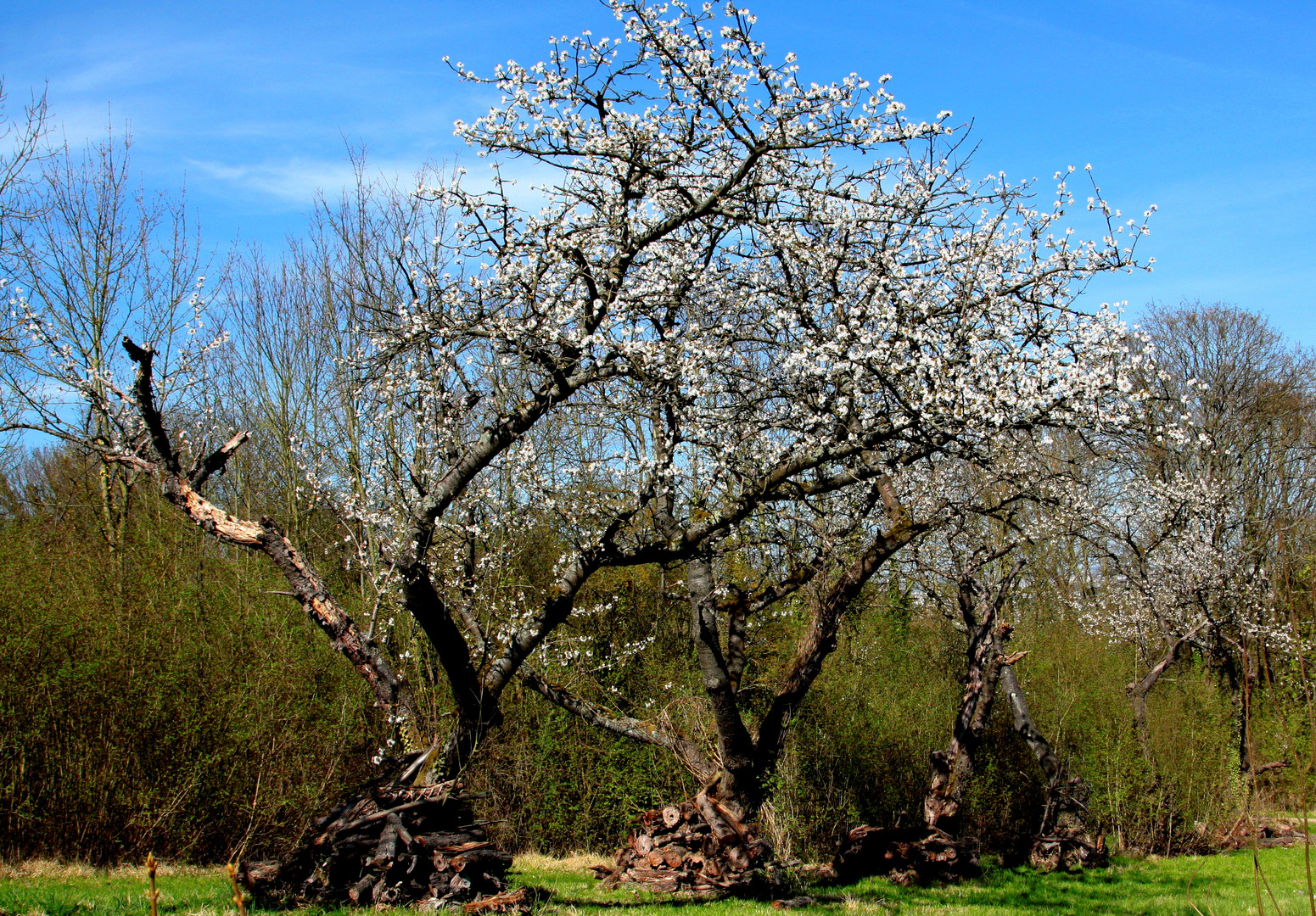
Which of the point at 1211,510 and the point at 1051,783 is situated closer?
the point at 1051,783

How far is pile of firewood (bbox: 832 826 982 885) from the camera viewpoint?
28.3ft

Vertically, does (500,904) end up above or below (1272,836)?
above

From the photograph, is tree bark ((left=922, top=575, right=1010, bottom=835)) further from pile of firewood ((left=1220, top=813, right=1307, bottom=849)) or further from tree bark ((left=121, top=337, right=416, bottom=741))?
tree bark ((left=121, top=337, right=416, bottom=741))

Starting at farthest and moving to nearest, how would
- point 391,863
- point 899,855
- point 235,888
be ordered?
point 899,855
point 391,863
point 235,888

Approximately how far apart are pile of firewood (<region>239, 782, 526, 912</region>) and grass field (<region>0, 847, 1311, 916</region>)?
293 mm

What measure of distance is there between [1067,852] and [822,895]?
15.6 feet

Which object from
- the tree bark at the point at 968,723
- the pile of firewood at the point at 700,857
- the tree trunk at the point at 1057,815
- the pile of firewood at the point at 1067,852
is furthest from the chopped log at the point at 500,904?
the pile of firewood at the point at 1067,852

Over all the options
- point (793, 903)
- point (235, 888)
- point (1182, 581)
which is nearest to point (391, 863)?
point (793, 903)

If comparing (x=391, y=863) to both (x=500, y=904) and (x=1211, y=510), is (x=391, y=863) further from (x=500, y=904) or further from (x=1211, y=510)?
(x=1211, y=510)

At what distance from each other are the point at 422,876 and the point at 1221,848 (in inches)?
462

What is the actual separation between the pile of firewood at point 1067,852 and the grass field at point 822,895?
267 millimetres


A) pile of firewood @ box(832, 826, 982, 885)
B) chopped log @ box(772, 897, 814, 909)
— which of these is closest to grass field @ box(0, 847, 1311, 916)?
chopped log @ box(772, 897, 814, 909)

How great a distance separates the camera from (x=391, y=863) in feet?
19.7

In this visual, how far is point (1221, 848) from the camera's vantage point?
12.2 meters
